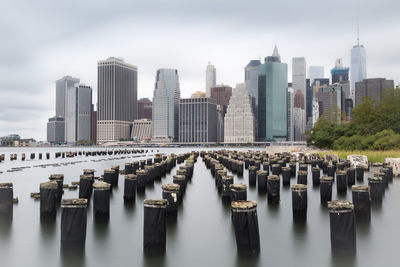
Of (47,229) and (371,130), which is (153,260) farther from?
(371,130)

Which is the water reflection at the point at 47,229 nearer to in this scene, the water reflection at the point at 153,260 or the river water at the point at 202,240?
the river water at the point at 202,240

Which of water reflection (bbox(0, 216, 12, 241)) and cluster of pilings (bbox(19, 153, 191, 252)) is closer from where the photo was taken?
cluster of pilings (bbox(19, 153, 191, 252))

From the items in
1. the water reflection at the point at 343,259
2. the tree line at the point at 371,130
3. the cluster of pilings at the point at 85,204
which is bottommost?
the water reflection at the point at 343,259

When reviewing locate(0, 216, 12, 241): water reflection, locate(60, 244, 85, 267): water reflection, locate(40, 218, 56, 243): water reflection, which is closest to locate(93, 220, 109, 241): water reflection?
locate(40, 218, 56, 243): water reflection

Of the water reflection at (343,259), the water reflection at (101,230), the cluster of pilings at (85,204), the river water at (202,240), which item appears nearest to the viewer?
the water reflection at (343,259)

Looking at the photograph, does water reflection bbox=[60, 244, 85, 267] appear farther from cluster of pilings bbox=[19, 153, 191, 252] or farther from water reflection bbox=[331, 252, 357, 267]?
water reflection bbox=[331, 252, 357, 267]

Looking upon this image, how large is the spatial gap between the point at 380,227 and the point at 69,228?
1164cm

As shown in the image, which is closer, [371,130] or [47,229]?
[47,229]

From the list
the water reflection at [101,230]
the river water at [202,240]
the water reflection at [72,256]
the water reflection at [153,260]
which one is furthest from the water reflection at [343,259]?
the water reflection at [101,230]

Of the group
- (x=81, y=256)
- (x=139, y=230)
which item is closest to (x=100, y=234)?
(x=139, y=230)

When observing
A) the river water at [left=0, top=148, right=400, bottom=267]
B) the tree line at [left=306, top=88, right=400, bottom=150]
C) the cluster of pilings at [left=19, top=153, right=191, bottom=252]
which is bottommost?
the river water at [left=0, top=148, right=400, bottom=267]

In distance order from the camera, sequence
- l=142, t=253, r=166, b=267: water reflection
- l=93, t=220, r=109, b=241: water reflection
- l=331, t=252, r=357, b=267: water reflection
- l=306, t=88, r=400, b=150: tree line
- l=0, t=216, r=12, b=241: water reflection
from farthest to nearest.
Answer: l=306, t=88, r=400, b=150: tree line
l=93, t=220, r=109, b=241: water reflection
l=0, t=216, r=12, b=241: water reflection
l=142, t=253, r=166, b=267: water reflection
l=331, t=252, r=357, b=267: water reflection

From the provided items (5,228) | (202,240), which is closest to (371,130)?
(202,240)

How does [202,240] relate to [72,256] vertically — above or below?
below
